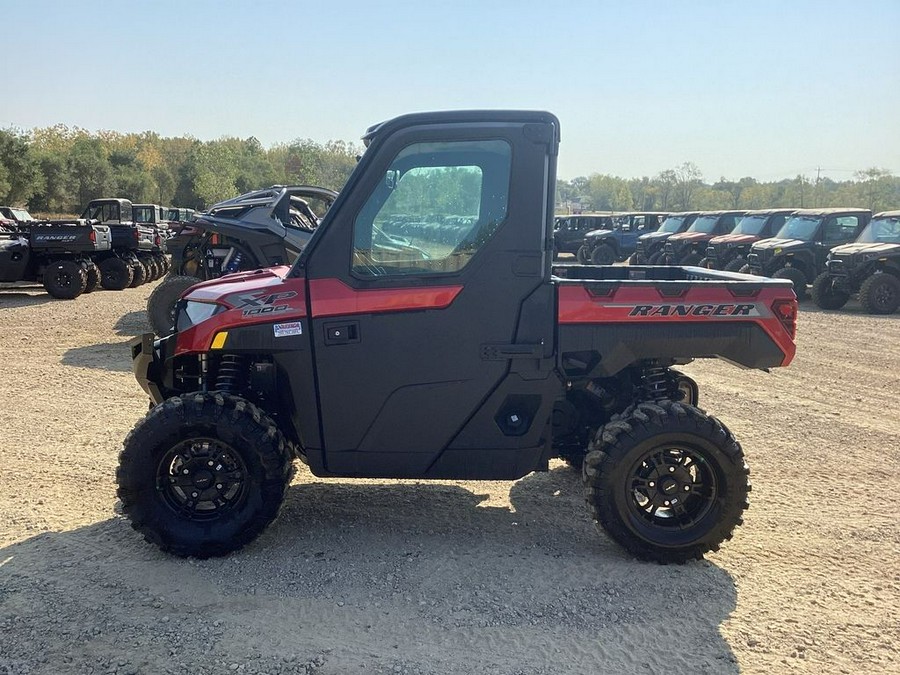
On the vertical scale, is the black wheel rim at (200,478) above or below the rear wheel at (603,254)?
below

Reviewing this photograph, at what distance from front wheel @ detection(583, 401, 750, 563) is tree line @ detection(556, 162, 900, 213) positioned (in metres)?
49.1

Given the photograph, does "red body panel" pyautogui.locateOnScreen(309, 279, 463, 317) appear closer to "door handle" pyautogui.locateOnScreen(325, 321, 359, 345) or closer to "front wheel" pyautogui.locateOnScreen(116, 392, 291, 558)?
"door handle" pyautogui.locateOnScreen(325, 321, 359, 345)

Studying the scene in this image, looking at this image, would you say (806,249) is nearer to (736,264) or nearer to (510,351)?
(736,264)

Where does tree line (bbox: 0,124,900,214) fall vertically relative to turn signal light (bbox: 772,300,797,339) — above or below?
above

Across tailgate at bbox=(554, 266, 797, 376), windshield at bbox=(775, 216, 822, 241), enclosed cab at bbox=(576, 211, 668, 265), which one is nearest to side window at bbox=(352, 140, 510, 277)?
tailgate at bbox=(554, 266, 797, 376)

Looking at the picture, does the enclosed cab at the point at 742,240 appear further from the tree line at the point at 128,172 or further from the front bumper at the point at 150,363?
the tree line at the point at 128,172

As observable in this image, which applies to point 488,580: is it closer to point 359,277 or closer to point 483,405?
point 483,405

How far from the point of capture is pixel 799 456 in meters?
5.80

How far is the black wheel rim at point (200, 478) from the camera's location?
3859 millimetres

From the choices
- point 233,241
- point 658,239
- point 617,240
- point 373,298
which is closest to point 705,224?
point 658,239

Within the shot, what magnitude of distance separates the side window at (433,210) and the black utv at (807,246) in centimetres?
1473

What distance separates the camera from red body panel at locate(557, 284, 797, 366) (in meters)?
3.83

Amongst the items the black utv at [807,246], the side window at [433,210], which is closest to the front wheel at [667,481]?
the side window at [433,210]

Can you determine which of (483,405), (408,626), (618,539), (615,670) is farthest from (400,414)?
(615,670)
